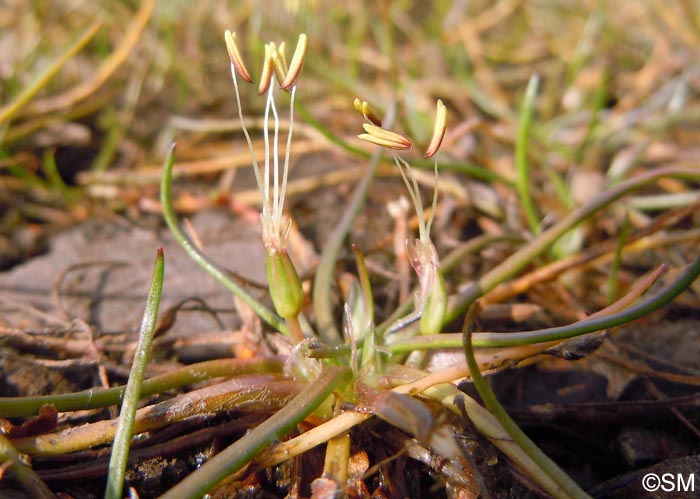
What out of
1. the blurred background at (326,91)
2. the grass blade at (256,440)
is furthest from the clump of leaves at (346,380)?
the blurred background at (326,91)

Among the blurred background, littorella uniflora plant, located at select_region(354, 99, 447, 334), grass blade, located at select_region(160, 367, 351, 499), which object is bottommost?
grass blade, located at select_region(160, 367, 351, 499)

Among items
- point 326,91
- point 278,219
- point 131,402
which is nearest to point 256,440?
point 131,402

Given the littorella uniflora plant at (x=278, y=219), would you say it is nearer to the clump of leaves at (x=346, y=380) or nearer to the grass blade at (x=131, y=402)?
the clump of leaves at (x=346, y=380)

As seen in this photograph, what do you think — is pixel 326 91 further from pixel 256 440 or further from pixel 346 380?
pixel 256 440

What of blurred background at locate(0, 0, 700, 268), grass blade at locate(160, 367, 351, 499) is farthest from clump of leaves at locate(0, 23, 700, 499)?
blurred background at locate(0, 0, 700, 268)

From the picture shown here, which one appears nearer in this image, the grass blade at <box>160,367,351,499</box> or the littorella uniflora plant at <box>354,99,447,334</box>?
the grass blade at <box>160,367,351,499</box>

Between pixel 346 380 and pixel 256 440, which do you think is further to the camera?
pixel 346 380

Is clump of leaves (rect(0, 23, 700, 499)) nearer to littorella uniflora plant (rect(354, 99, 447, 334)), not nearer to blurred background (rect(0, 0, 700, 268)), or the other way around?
littorella uniflora plant (rect(354, 99, 447, 334))

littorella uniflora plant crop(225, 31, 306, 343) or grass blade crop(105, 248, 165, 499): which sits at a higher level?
littorella uniflora plant crop(225, 31, 306, 343)

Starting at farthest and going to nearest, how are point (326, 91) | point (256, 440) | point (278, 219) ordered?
point (326, 91), point (278, 219), point (256, 440)

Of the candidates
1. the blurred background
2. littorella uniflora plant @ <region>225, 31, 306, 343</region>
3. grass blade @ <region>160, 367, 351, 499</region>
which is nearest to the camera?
grass blade @ <region>160, 367, 351, 499</region>
